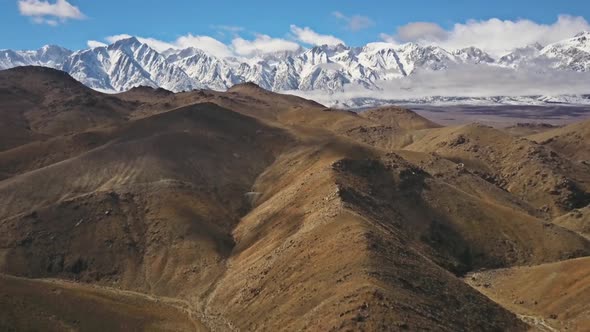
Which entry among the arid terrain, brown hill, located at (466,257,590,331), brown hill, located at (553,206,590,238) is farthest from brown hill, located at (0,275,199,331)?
brown hill, located at (553,206,590,238)

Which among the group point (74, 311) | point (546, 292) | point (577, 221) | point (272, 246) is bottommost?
point (577, 221)

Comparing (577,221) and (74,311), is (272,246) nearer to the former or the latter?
(74,311)

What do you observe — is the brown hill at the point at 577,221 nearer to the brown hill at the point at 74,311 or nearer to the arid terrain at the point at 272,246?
the arid terrain at the point at 272,246

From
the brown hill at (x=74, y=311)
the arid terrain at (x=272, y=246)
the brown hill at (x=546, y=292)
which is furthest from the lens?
the brown hill at (x=546, y=292)

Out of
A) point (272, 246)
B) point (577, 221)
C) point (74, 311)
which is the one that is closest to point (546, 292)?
point (272, 246)

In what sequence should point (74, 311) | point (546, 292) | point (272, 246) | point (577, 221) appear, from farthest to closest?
point (577, 221) → point (272, 246) → point (546, 292) → point (74, 311)

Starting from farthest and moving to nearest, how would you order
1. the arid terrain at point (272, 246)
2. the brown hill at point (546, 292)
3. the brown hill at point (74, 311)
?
the brown hill at point (546, 292)
the arid terrain at point (272, 246)
the brown hill at point (74, 311)

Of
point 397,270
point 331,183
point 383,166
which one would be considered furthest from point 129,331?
point 383,166

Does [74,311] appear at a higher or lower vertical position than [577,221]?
higher

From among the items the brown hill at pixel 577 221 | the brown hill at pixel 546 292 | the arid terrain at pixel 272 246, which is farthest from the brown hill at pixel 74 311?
the brown hill at pixel 577 221

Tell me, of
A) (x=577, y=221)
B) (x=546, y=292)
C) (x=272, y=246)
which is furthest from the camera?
(x=577, y=221)
